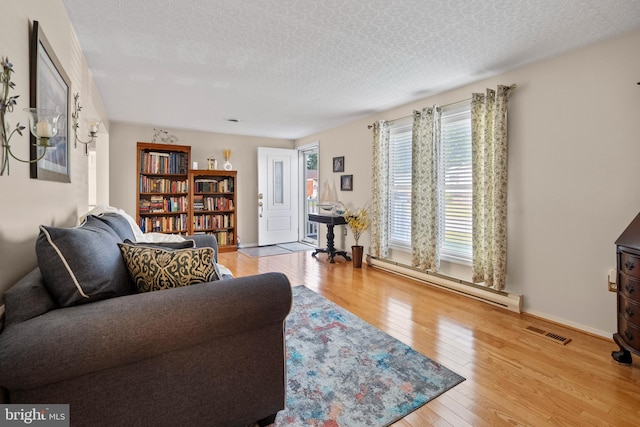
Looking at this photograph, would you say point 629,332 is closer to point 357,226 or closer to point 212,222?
point 357,226

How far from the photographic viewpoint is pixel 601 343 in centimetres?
227

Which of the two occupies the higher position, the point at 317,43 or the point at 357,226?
the point at 317,43

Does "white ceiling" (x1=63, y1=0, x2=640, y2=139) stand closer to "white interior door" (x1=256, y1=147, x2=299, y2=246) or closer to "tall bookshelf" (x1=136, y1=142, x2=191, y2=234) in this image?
"tall bookshelf" (x1=136, y1=142, x2=191, y2=234)

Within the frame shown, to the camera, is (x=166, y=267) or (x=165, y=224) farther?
(x=165, y=224)

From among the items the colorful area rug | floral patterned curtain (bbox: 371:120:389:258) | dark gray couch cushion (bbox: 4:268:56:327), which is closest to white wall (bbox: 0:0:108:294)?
dark gray couch cushion (bbox: 4:268:56:327)

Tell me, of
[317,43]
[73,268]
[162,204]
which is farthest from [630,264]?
[162,204]

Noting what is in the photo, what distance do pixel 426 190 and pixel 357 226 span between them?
4.23ft

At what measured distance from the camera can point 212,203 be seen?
5832 mm

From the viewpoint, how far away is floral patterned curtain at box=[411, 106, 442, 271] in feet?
11.7

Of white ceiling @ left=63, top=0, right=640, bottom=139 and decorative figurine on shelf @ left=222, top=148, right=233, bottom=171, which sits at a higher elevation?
white ceiling @ left=63, top=0, right=640, bottom=139

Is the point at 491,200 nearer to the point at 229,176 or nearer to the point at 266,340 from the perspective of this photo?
the point at 266,340

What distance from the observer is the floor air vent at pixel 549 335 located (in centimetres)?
229

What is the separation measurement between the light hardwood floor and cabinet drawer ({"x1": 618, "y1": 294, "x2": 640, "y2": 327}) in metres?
0.34

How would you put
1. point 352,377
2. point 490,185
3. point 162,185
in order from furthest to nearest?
point 162,185 → point 490,185 → point 352,377
